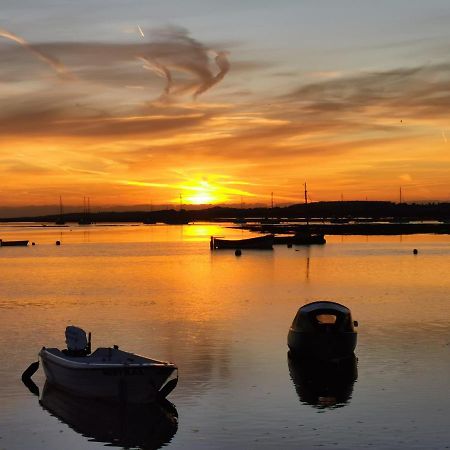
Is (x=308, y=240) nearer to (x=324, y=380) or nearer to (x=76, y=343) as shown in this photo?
(x=324, y=380)

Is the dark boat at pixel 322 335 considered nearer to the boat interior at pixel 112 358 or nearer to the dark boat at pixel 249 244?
the boat interior at pixel 112 358

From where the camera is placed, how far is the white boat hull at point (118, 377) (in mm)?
28047

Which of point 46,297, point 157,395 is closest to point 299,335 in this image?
point 157,395

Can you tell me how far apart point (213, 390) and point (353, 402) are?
541cm

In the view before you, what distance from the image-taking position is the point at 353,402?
1101 inches

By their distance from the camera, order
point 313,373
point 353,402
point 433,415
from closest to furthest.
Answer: point 433,415 → point 353,402 → point 313,373

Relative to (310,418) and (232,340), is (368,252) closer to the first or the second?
(232,340)

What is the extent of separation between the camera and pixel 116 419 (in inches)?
1078

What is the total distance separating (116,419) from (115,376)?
1.68 meters

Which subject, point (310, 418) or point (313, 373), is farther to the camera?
point (313, 373)

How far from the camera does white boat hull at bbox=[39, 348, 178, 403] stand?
28047mm

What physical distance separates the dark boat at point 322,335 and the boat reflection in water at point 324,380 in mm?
357

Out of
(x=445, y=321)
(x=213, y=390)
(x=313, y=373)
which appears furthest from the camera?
(x=445, y=321)

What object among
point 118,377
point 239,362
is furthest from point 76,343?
point 239,362
